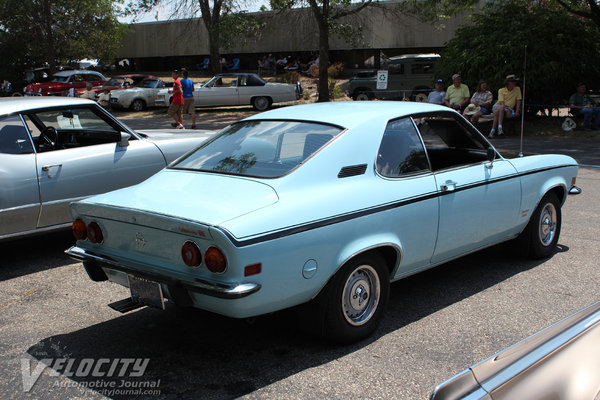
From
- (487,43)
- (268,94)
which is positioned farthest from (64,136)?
(268,94)

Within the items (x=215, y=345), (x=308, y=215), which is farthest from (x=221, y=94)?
(x=308, y=215)

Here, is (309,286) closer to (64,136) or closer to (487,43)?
(64,136)

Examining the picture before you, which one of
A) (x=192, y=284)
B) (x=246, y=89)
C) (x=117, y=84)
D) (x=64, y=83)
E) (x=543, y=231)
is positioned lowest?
(x=543, y=231)

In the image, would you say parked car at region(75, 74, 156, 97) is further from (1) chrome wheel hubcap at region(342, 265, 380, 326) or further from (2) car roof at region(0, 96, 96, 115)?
(1) chrome wheel hubcap at region(342, 265, 380, 326)

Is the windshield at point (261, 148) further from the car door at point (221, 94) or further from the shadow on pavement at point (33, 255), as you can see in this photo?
the car door at point (221, 94)

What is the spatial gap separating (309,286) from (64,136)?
4139 mm

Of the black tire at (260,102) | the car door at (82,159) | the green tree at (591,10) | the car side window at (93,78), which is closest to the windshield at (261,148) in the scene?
the car door at (82,159)

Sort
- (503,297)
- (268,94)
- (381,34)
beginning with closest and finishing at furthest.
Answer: (503,297) → (268,94) → (381,34)

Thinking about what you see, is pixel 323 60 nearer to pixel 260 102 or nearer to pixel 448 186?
pixel 260 102

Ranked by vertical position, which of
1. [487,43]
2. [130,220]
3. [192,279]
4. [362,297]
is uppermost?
[487,43]

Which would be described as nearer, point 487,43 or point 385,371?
point 385,371

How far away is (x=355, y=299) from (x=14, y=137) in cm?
394

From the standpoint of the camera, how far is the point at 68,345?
14.0ft

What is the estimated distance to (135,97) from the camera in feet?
87.7
